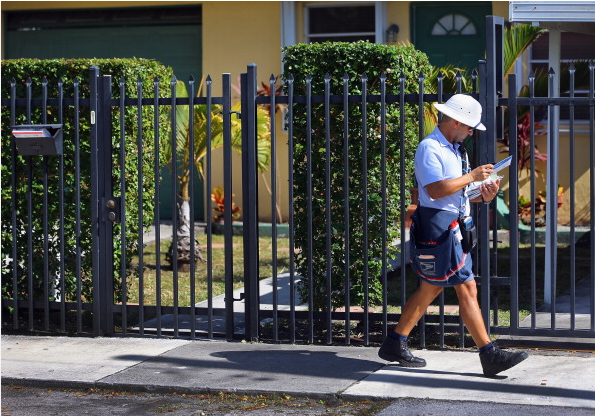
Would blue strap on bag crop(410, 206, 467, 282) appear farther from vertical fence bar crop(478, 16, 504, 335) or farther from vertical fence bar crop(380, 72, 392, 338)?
vertical fence bar crop(478, 16, 504, 335)

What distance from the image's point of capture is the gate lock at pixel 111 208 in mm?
7730

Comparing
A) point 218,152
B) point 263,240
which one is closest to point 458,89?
point 263,240

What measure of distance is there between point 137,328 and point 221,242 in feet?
17.1

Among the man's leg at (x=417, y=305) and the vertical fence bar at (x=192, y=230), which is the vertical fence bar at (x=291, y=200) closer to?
the vertical fence bar at (x=192, y=230)

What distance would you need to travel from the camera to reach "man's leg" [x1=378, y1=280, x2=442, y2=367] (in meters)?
6.51

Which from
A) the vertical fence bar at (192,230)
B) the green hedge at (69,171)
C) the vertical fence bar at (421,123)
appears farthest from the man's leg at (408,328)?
the green hedge at (69,171)

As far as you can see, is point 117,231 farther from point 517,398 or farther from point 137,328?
point 517,398

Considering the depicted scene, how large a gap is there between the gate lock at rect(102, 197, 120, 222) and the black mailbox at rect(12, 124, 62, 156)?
0.52 m

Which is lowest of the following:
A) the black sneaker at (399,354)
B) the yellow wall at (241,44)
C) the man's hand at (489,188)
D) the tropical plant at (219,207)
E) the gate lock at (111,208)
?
the black sneaker at (399,354)

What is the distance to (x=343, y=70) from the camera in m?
7.33

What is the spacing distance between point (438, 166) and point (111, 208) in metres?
2.74

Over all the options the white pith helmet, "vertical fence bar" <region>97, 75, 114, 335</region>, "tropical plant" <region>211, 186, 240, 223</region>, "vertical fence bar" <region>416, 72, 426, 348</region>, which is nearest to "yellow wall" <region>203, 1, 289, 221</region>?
"tropical plant" <region>211, 186, 240, 223</region>

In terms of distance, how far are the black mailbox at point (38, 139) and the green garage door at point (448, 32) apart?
A: 7080mm

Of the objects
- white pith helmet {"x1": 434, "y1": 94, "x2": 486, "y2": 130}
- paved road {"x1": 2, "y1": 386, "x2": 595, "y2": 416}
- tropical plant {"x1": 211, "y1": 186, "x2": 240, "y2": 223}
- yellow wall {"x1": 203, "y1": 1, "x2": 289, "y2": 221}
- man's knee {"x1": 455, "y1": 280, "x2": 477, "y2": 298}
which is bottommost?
paved road {"x1": 2, "y1": 386, "x2": 595, "y2": 416}
